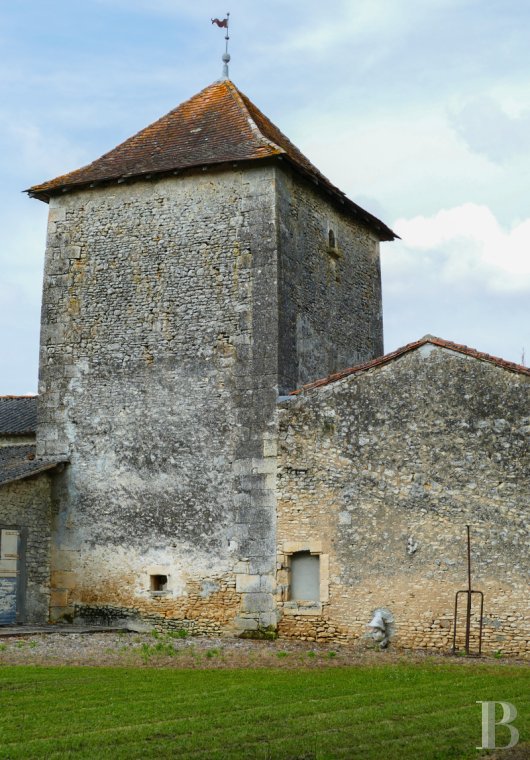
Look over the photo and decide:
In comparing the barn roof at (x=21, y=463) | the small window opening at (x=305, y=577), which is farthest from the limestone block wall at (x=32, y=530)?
the small window opening at (x=305, y=577)

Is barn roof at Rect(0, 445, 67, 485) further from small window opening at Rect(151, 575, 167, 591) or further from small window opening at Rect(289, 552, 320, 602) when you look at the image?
small window opening at Rect(289, 552, 320, 602)

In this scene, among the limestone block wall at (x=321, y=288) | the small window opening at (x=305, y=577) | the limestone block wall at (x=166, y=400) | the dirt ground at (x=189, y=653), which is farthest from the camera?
the limestone block wall at (x=321, y=288)

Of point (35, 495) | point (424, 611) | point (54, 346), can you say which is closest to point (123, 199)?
point (54, 346)

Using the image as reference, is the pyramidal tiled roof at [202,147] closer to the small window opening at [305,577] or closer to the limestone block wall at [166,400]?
the limestone block wall at [166,400]

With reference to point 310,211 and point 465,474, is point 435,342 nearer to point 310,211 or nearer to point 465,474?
point 465,474

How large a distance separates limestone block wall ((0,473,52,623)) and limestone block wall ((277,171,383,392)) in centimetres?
444

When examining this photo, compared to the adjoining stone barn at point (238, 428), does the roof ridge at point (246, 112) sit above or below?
above

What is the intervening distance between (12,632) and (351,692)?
21.9 ft

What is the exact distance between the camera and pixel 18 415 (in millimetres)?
19531

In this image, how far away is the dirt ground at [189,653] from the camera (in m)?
11.7

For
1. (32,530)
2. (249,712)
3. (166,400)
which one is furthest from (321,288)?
(249,712)

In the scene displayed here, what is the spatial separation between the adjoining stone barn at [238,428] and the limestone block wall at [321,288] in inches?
2.2

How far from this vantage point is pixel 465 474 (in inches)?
541

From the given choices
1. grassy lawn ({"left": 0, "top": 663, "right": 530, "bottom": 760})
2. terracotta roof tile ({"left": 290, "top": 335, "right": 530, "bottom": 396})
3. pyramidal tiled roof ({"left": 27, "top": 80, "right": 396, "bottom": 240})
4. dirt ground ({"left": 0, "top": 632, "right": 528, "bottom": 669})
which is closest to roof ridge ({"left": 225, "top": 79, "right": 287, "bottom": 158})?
pyramidal tiled roof ({"left": 27, "top": 80, "right": 396, "bottom": 240})
